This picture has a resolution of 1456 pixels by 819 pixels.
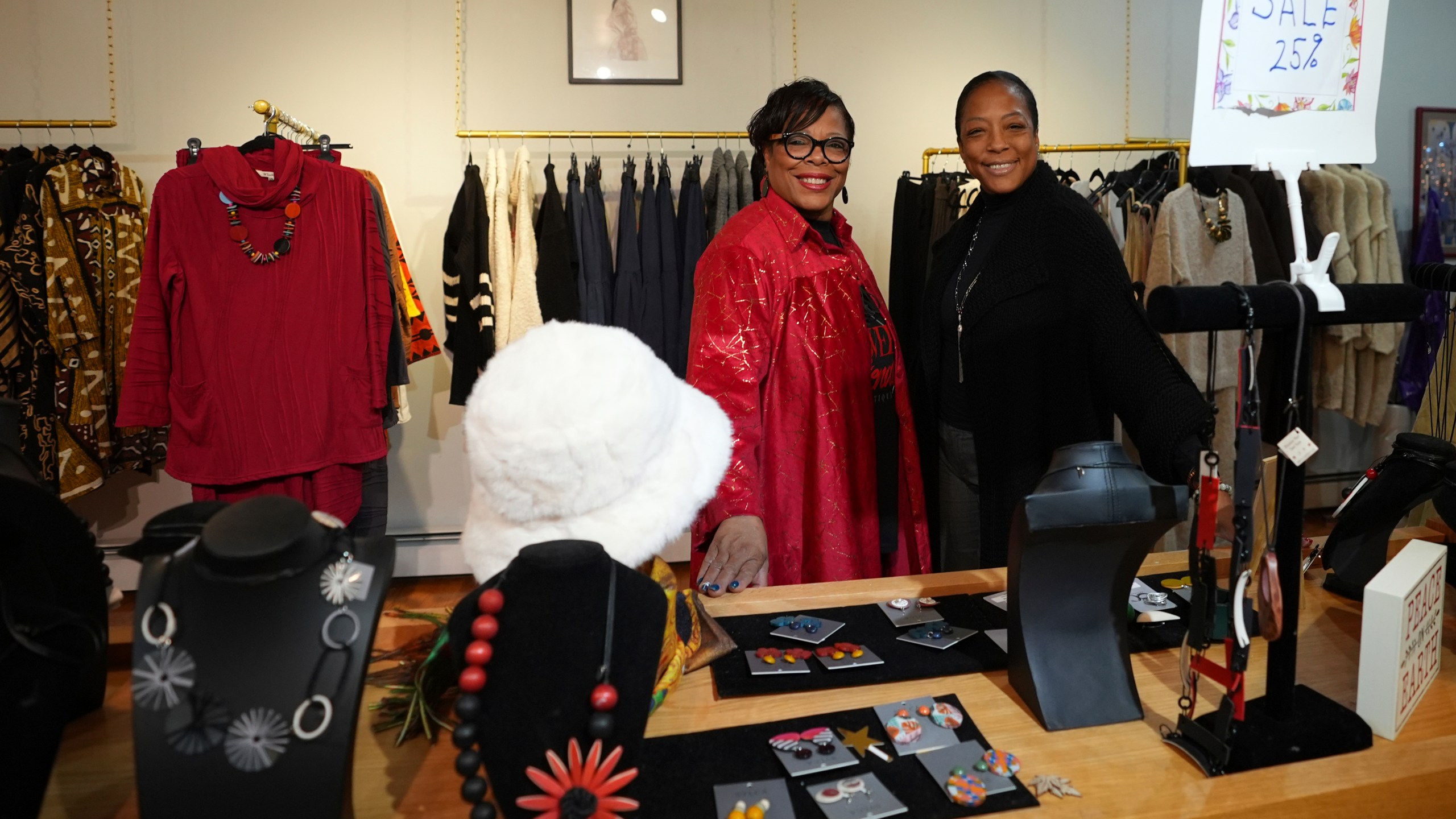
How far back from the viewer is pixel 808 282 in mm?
1756

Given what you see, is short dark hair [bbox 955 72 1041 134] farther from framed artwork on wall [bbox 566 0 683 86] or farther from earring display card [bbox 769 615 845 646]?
framed artwork on wall [bbox 566 0 683 86]

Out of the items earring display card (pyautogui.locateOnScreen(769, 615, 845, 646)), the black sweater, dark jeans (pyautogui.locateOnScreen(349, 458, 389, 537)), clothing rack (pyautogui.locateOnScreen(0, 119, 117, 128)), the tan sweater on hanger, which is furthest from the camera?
the tan sweater on hanger

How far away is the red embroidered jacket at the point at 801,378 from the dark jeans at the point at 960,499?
0.08m

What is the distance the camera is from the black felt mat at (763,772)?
804mm

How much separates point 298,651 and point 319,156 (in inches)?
84.5

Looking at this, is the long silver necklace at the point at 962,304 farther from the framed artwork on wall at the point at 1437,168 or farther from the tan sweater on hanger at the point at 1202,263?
the framed artwork on wall at the point at 1437,168

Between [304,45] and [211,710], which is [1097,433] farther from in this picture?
[304,45]

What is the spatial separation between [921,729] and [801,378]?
36.3 inches

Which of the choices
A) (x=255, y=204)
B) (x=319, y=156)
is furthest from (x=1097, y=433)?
(x=319, y=156)

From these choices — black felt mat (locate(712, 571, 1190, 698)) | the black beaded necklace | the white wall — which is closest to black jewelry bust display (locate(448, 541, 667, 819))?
the black beaded necklace

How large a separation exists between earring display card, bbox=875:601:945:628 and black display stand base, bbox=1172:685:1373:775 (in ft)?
1.22

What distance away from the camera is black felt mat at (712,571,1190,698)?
3.44ft

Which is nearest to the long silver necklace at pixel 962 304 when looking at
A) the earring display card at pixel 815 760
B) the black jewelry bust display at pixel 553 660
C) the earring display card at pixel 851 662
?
the earring display card at pixel 851 662

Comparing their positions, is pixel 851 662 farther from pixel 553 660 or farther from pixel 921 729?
pixel 553 660
